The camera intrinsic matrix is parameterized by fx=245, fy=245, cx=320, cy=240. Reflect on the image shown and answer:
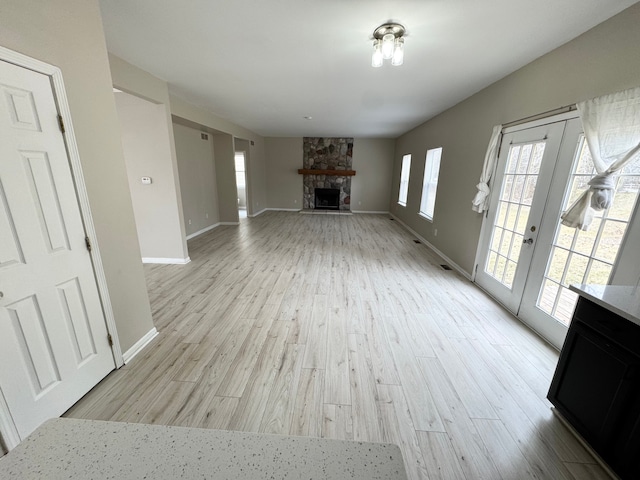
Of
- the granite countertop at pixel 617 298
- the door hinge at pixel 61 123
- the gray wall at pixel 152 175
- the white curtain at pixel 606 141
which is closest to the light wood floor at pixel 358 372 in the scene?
the gray wall at pixel 152 175

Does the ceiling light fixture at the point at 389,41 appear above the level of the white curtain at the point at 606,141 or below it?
above

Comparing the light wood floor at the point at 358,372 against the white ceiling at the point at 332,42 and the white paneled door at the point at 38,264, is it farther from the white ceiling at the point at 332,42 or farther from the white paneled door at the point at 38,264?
the white ceiling at the point at 332,42

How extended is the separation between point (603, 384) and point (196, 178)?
6325 millimetres

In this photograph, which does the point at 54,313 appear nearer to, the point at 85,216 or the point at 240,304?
the point at 85,216

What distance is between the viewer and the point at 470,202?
354 centimetres

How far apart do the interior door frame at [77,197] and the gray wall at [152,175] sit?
218 centimetres

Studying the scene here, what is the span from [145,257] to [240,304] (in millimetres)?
2325

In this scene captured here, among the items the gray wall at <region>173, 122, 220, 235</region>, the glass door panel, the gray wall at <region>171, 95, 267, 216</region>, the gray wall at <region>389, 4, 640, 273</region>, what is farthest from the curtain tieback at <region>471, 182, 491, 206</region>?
the gray wall at <region>173, 122, 220, 235</region>

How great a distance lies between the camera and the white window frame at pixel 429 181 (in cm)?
515

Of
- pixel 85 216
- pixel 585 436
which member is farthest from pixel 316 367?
pixel 85 216

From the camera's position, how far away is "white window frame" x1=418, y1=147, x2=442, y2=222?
5.15 m

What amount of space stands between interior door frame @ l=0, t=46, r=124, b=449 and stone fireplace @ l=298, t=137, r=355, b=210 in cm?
732

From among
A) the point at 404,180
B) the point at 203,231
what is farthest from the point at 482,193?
the point at 203,231

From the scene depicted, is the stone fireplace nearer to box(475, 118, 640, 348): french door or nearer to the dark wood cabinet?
box(475, 118, 640, 348): french door
